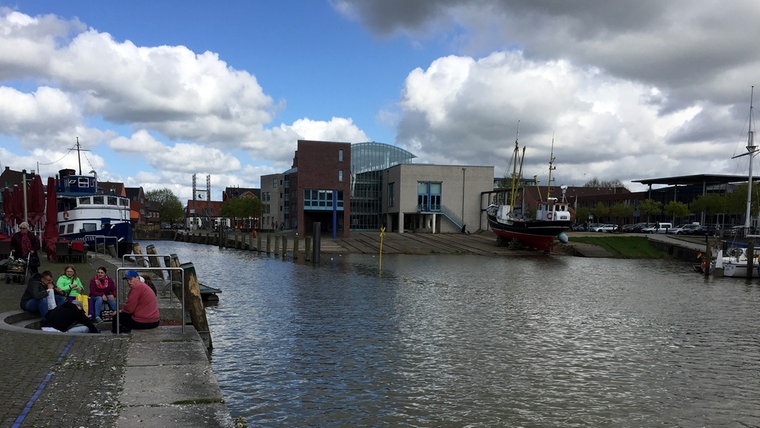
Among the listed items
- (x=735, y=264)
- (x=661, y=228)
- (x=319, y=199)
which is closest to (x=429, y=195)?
(x=319, y=199)

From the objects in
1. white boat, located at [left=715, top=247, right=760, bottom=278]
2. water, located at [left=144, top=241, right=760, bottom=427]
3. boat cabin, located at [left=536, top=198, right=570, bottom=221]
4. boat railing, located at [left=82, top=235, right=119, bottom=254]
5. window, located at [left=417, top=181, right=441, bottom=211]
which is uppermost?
window, located at [left=417, top=181, right=441, bottom=211]

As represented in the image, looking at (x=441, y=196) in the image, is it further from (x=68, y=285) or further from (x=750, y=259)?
(x=68, y=285)

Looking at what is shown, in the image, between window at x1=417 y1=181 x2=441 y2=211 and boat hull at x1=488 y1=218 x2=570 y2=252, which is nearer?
boat hull at x1=488 y1=218 x2=570 y2=252

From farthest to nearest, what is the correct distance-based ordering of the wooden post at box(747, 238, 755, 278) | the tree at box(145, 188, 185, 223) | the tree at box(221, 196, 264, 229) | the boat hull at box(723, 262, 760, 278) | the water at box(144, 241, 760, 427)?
the tree at box(145, 188, 185, 223)
the tree at box(221, 196, 264, 229)
the boat hull at box(723, 262, 760, 278)
the wooden post at box(747, 238, 755, 278)
the water at box(144, 241, 760, 427)

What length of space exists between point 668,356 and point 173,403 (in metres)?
11.8

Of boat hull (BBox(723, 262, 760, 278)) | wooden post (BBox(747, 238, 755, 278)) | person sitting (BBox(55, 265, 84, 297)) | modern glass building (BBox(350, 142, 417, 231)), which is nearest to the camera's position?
person sitting (BBox(55, 265, 84, 297))

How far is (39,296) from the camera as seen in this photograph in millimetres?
12258

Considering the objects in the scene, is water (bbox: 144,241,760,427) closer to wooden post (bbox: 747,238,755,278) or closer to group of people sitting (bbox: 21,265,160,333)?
group of people sitting (bbox: 21,265,160,333)

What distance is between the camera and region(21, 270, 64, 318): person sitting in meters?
12.3

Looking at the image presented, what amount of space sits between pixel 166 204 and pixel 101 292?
467ft

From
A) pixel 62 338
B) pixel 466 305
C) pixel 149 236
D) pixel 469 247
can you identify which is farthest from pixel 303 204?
pixel 62 338

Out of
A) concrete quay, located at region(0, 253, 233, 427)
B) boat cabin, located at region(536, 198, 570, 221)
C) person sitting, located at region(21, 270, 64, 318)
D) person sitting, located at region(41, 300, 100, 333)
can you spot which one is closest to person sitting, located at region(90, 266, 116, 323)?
person sitting, located at region(21, 270, 64, 318)

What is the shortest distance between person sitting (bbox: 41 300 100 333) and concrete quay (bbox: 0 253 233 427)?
0.62m

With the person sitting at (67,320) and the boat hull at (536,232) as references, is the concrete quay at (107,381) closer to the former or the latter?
the person sitting at (67,320)
